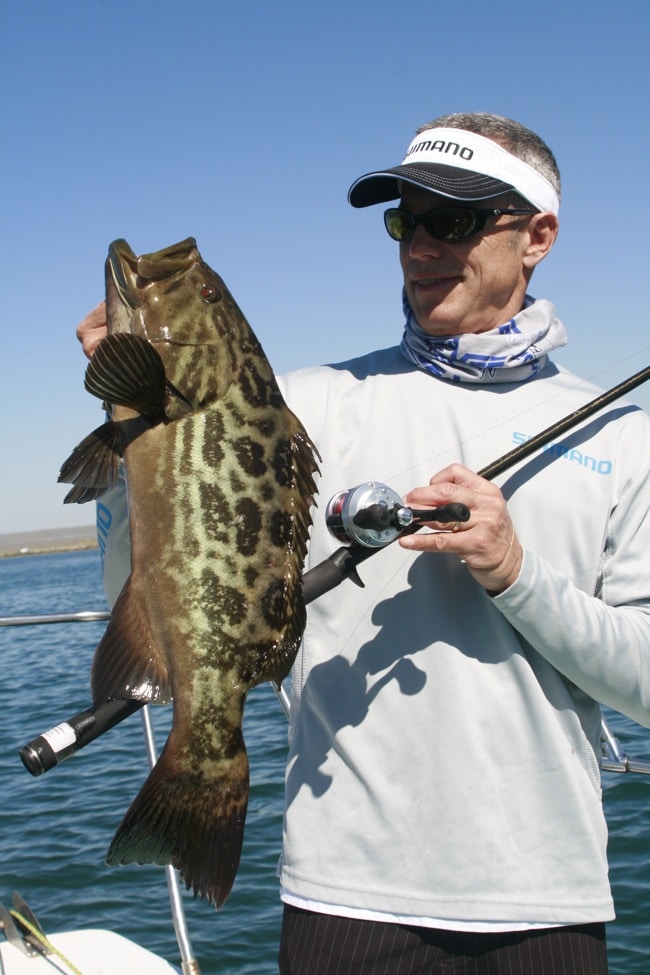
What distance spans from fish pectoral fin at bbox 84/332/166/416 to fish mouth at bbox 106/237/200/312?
17cm

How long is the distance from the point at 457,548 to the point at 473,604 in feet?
1.14

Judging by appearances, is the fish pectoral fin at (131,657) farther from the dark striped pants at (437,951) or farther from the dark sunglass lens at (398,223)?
the dark sunglass lens at (398,223)

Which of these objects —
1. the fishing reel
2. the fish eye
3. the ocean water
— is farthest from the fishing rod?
the ocean water

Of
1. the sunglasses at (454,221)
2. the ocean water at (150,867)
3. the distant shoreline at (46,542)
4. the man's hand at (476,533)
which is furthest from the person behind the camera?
the distant shoreline at (46,542)

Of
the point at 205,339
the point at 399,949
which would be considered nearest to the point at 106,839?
the point at 399,949

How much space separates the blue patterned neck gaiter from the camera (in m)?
2.79

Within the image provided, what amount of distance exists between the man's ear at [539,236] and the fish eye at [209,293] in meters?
1.10

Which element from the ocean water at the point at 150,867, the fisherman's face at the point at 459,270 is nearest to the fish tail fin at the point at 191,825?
the fisherman's face at the point at 459,270

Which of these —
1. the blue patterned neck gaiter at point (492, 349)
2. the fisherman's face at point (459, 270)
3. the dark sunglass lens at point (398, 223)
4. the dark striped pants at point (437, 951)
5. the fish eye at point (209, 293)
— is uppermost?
the dark sunglass lens at point (398, 223)

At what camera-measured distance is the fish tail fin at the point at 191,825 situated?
2.08m

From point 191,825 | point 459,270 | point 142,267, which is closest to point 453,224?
point 459,270

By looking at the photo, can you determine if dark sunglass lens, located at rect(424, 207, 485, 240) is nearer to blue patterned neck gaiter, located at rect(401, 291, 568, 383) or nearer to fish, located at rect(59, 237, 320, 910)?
blue patterned neck gaiter, located at rect(401, 291, 568, 383)

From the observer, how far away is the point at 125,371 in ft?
6.88

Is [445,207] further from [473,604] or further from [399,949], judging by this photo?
[399,949]
